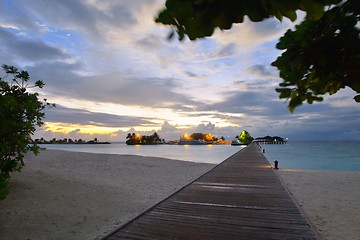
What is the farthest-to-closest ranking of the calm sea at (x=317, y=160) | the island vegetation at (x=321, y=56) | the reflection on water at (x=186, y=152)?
the reflection on water at (x=186, y=152) → the calm sea at (x=317, y=160) → the island vegetation at (x=321, y=56)

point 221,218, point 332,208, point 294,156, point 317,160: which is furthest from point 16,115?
point 294,156

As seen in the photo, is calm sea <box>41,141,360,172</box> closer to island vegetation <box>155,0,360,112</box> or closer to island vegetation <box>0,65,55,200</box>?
island vegetation <box>0,65,55,200</box>

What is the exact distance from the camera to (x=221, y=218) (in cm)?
487

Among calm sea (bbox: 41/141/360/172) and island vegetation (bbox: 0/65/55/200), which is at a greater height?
island vegetation (bbox: 0/65/55/200)

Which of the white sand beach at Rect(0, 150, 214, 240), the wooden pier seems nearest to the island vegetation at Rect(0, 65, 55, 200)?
the white sand beach at Rect(0, 150, 214, 240)

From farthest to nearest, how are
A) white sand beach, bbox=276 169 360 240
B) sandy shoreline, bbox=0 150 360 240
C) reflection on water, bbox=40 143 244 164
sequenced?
reflection on water, bbox=40 143 244 164
white sand beach, bbox=276 169 360 240
sandy shoreline, bbox=0 150 360 240

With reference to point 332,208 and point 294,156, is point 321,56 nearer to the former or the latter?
point 332,208

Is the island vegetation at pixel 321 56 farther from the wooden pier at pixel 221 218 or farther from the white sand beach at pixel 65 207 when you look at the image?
the white sand beach at pixel 65 207

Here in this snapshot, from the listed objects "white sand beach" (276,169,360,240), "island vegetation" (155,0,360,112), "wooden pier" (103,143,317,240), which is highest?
"island vegetation" (155,0,360,112)

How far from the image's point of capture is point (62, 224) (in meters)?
6.69

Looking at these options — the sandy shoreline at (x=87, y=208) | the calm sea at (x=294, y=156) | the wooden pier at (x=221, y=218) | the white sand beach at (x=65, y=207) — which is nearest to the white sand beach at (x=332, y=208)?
the sandy shoreline at (x=87, y=208)

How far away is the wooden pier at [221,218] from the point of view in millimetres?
4070

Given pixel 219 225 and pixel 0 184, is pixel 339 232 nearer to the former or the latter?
pixel 219 225

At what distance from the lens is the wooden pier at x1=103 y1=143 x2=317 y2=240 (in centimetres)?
407
